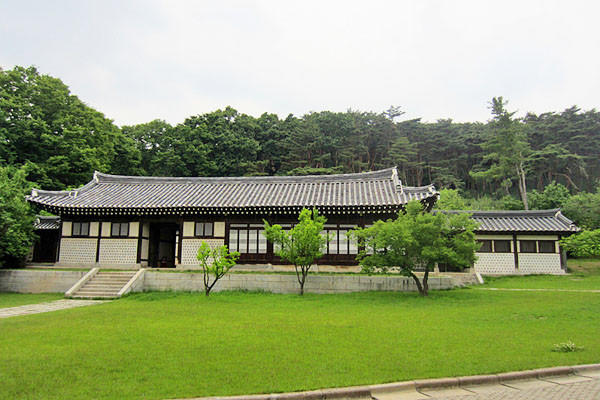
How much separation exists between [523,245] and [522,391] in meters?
22.7

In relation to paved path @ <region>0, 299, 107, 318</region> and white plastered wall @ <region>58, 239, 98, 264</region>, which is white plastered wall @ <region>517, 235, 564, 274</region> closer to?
paved path @ <region>0, 299, 107, 318</region>

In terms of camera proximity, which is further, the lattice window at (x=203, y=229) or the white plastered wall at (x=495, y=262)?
the white plastered wall at (x=495, y=262)

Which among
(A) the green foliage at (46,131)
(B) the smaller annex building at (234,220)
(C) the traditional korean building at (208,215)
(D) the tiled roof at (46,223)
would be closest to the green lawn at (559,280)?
(B) the smaller annex building at (234,220)

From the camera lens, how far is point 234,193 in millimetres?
24156

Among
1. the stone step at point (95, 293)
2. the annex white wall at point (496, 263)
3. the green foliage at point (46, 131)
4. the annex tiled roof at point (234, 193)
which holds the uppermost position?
the green foliage at point (46, 131)

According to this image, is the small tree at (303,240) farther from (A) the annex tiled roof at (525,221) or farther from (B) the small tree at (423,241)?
(A) the annex tiled roof at (525,221)

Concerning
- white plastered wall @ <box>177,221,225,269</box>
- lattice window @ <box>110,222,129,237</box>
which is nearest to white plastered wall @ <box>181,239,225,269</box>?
white plastered wall @ <box>177,221,225,269</box>

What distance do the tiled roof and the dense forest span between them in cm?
916

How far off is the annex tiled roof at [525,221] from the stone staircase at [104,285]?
21778 millimetres

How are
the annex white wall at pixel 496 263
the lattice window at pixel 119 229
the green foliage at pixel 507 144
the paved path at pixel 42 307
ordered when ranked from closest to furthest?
the paved path at pixel 42 307 < the lattice window at pixel 119 229 < the annex white wall at pixel 496 263 < the green foliage at pixel 507 144

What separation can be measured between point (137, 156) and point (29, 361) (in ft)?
141

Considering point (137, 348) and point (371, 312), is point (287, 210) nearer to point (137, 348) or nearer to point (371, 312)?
point (371, 312)

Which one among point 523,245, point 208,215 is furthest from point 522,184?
point 208,215

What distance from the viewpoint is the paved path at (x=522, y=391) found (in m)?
5.79
